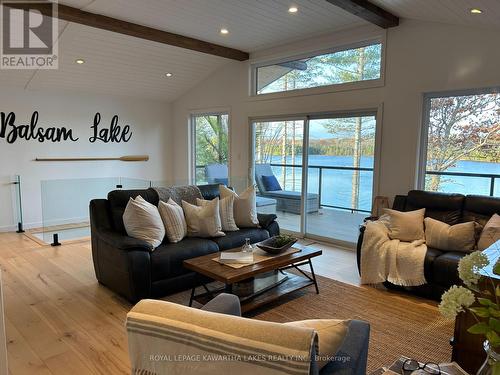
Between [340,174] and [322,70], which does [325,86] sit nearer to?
[322,70]

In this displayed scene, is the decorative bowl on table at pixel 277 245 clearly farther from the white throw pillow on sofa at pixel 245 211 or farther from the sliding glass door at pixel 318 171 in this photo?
the sliding glass door at pixel 318 171

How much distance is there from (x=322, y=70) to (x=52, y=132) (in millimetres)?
4626

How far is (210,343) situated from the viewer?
1.11 metres

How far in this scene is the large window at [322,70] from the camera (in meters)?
4.91

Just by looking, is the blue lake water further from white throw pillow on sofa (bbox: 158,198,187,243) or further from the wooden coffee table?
white throw pillow on sofa (bbox: 158,198,187,243)

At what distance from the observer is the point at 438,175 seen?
4.45m

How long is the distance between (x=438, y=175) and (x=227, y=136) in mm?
3721

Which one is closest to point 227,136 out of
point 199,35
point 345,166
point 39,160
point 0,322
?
point 199,35

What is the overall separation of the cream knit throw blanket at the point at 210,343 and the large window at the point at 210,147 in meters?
5.65

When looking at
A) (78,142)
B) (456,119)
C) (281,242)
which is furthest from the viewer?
(78,142)

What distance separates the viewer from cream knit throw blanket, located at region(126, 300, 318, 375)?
3.36 ft

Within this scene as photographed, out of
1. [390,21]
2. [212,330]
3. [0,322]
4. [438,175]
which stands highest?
[390,21]

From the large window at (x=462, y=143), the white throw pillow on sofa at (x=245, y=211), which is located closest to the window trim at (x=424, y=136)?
the large window at (x=462, y=143)

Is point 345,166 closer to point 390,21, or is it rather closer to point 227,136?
point 390,21
